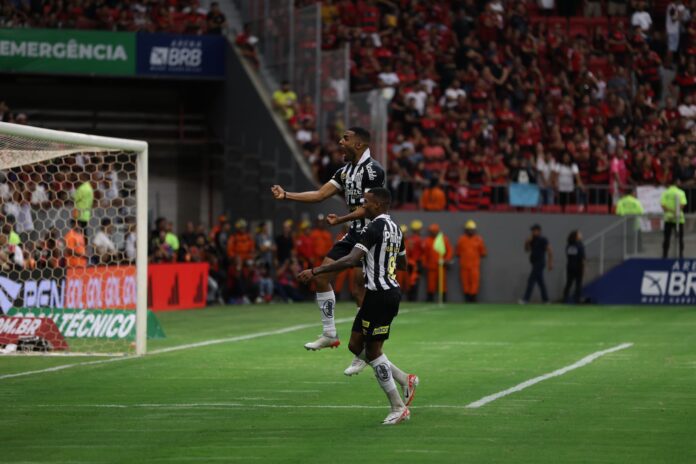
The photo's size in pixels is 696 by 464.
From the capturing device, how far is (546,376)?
17.6m

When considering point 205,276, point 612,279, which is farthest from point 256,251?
point 612,279

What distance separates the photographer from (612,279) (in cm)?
3750

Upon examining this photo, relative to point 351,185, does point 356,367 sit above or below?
below

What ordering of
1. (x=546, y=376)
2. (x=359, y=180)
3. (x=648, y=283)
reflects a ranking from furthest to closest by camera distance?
(x=648, y=283)
(x=546, y=376)
(x=359, y=180)

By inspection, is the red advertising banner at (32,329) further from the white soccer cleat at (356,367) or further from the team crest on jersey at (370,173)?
the white soccer cleat at (356,367)

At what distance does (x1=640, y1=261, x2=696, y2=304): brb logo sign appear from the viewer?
3622 cm

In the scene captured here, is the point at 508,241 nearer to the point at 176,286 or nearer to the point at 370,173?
the point at 176,286

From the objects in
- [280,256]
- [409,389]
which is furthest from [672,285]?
[409,389]

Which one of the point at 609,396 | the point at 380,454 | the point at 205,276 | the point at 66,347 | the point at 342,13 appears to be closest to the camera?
the point at 380,454

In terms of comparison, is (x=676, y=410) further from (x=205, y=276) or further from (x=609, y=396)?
(x=205, y=276)

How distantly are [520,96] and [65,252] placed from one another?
21744 mm

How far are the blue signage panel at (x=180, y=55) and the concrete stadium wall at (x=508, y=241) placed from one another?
8.11 metres

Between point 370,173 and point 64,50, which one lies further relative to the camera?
point 64,50

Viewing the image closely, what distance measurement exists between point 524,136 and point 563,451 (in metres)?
30.1
